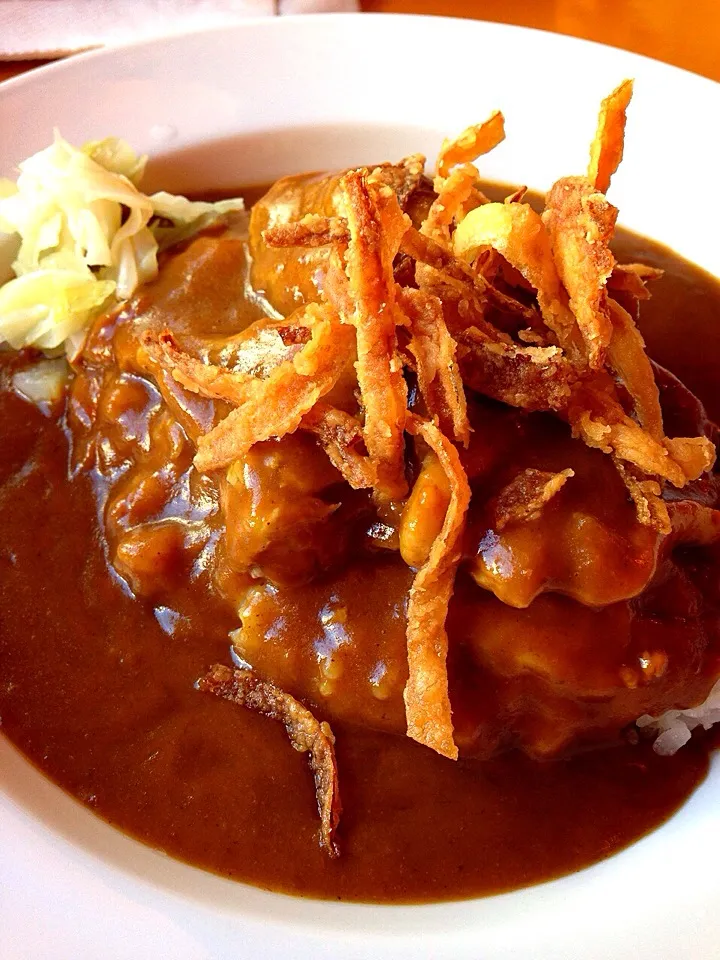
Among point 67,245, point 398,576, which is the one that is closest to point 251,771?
point 398,576

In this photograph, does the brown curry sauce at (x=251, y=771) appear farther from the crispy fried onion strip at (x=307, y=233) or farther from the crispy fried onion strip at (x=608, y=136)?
the crispy fried onion strip at (x=608, y=136)

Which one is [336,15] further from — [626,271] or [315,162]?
[626,271]

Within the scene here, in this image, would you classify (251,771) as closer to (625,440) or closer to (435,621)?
(435,621)

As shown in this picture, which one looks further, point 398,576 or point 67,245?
point 67,245

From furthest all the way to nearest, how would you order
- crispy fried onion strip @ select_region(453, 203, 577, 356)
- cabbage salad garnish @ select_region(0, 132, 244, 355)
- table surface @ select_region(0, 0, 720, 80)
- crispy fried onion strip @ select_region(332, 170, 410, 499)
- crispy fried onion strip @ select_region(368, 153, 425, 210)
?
1. table surface @ select_region(0, 0, 720, 80)
2. cabbage salad garnish @ select_region(0, 132, 244, 355)
3. crispy fried onion strip @ select_region(368, 153, 425, 210)
4. crispy fried onion strip @ select_region(453, 203, 577, 356)
5. crispy fried onion strip @ select_region(332, 170, 410, 499)

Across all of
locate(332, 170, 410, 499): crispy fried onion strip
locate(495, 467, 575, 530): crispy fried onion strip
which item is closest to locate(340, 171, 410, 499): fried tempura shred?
locate(332, 170, 410, 499): crispy fried onion strip

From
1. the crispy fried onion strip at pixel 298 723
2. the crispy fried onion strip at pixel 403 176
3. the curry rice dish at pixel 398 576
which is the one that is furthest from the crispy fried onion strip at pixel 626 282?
the crispy fried onion strip at pixel 298 723

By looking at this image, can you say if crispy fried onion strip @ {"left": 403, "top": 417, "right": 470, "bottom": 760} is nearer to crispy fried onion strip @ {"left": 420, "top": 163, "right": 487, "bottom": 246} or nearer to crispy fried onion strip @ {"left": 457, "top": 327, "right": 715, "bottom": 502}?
crispy fried onion strip @ {"left": 457, "top": 327, "right": 715, "bottom": 502}
